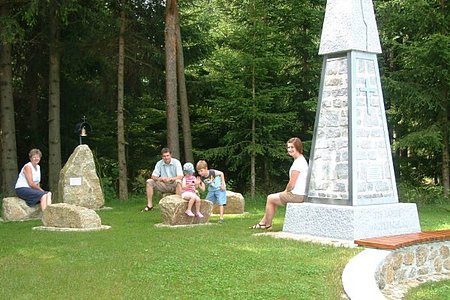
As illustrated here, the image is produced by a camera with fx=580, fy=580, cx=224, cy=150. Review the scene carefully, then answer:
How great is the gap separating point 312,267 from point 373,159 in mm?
2556

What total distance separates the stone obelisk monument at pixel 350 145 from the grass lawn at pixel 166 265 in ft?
2.47

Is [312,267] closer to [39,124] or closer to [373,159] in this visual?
[373,159]

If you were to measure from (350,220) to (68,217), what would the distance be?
408 centimetres

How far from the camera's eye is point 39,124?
17.2 metres

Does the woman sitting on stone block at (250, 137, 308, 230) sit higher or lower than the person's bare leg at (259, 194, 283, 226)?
higher

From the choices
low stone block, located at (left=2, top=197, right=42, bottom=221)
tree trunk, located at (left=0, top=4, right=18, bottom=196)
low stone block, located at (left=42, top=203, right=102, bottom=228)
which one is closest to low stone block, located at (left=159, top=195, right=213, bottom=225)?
low stone block, located at (left=42, top=203, right=102, bottom=228)

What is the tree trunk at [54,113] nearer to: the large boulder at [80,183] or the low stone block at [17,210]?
the large boulder at [80,183]

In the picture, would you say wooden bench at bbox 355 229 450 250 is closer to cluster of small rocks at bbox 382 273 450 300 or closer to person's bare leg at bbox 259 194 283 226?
cluster of small rocks at bbox 382 273 450 300

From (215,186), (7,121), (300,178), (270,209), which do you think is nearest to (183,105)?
(7,121)

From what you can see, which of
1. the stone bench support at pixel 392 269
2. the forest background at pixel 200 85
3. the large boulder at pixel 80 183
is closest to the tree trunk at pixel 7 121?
the forest background at pixel 200 85

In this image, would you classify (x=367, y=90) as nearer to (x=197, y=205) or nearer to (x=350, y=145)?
(x=350, y=145)

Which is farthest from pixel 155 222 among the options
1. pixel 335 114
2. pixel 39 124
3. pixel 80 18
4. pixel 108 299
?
pixel 39 124

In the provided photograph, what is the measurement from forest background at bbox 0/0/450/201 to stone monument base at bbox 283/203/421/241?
6302 mm

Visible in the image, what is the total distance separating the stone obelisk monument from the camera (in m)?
7.57
